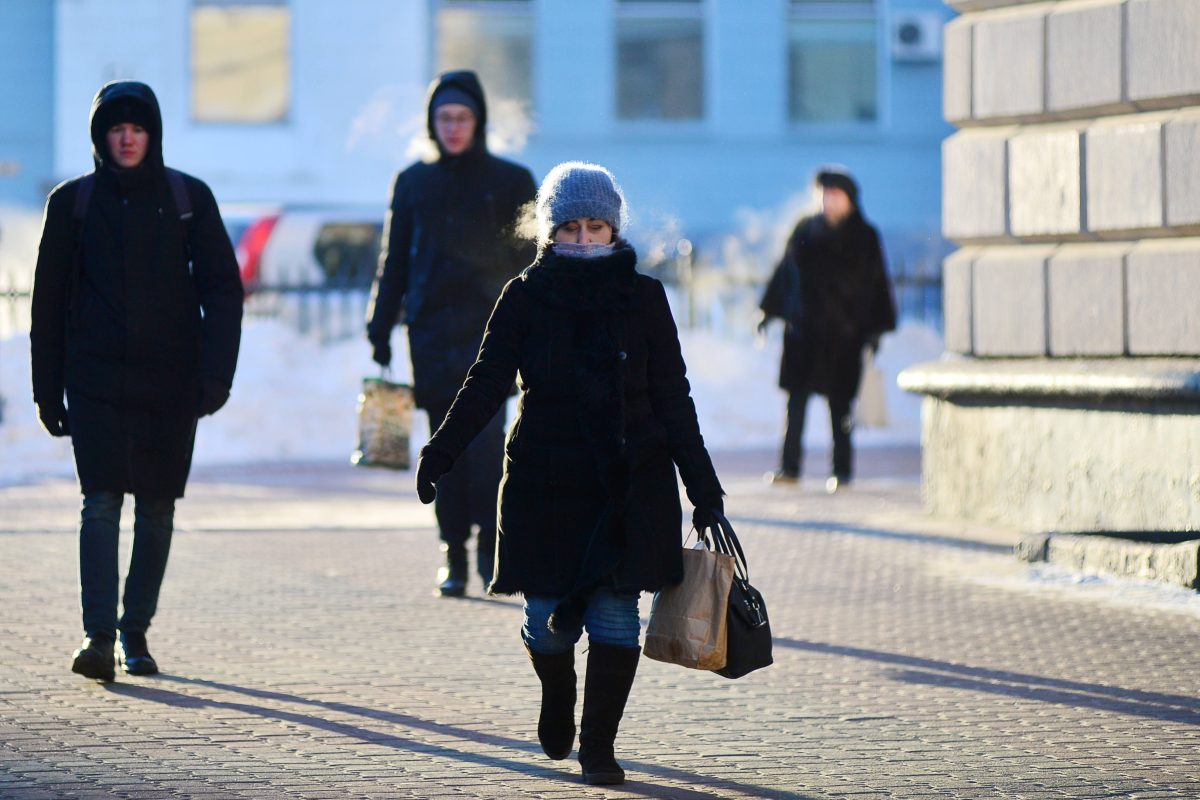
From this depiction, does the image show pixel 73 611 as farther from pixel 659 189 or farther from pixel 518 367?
pixel 659 189

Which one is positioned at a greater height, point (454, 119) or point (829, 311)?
point (454, 119)

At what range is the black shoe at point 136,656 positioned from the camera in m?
6.57

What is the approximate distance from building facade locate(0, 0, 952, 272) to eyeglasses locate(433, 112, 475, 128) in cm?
2135

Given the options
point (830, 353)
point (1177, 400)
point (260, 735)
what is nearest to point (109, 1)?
point (830, 353)

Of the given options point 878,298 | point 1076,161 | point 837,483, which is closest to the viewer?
point 1076,161

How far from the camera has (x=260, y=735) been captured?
18.5 ft

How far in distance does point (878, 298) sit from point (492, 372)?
8.06 meters

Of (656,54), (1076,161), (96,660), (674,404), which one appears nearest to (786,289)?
(1076,161)

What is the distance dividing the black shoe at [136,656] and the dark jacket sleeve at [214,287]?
2.61ft

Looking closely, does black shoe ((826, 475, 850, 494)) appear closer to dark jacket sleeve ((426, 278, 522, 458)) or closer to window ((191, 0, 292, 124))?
dark jacket sleeve ((426, 278, 522, 458))

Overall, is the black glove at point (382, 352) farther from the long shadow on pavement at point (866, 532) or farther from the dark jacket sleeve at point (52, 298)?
the long shadow on pavement at point (866, 532)

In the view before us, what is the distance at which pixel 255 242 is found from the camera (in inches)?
1060

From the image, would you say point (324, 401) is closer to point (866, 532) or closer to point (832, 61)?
point (866, 532)

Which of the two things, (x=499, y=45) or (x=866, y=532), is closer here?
(x=866, y=532)
